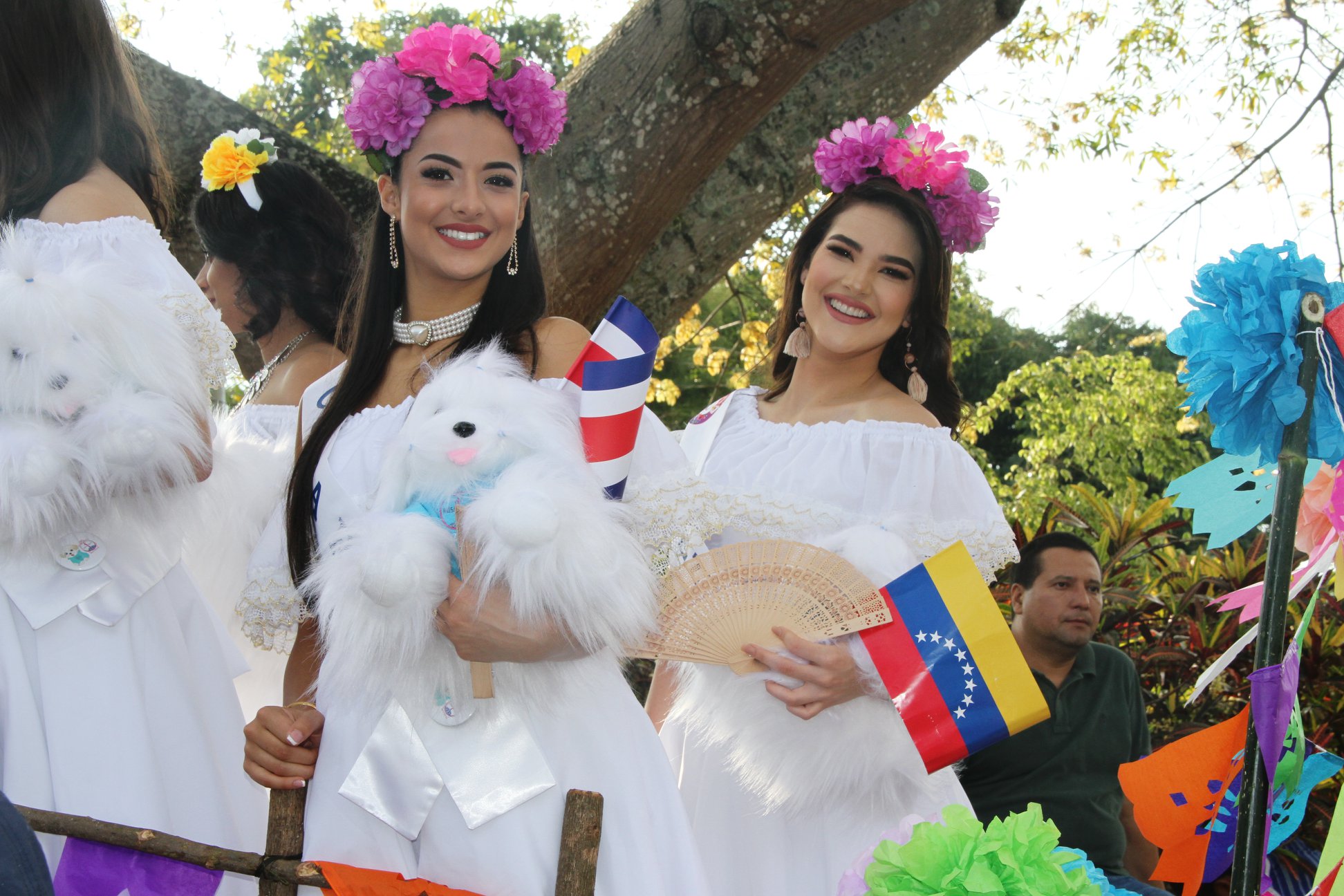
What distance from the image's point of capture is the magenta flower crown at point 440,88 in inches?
85.7

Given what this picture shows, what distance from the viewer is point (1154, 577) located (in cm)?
581

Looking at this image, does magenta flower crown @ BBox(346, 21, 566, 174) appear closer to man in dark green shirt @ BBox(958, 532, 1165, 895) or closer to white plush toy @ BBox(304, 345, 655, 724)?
white plush toy @ BBox(304, 345, 655, 724)

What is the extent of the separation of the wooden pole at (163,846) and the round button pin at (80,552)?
0.43m

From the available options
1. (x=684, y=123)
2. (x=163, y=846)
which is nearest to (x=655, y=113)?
(x=684, y=123)

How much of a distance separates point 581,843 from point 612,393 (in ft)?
2.20

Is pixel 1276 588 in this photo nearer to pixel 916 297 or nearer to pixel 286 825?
pixel 916 297

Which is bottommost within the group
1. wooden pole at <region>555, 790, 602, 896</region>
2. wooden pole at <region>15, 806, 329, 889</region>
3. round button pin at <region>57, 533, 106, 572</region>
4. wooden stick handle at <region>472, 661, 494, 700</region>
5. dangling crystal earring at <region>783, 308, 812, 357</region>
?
wooden pole at <region>15, 806, 329, 889</region>

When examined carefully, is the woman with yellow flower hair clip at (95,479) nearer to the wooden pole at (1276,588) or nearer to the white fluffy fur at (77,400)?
the white fluffy fur at (77,400)

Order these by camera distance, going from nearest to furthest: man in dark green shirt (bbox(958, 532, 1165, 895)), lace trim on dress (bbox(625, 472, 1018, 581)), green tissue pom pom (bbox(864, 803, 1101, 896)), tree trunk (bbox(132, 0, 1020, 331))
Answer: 1. green tissue pom pom (bbox(864, 803, 1101, 896))
2. lace trim on dress (bbox(625, 472, 1018, 581))
3. tree trunk (bbox(132, 0, 1020, 331))
4. man in dark green shirt (bbox(958, 532, 1165, 895))

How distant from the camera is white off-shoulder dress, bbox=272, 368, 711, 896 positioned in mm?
1766

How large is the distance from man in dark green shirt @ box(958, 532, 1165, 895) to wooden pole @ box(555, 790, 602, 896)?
238 cm

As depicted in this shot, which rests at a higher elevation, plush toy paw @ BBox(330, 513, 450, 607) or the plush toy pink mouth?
the plush toy pink mouth

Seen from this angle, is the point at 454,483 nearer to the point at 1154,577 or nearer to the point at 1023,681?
the point at 1023,681

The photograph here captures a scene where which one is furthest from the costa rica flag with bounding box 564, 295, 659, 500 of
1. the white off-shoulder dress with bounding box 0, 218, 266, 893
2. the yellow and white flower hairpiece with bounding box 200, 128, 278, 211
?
the yellow and white flower hairpiece with bounding box 200, 128, 278, 211
